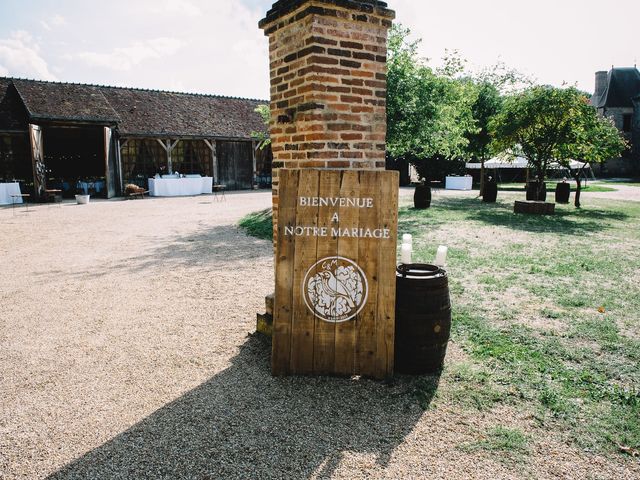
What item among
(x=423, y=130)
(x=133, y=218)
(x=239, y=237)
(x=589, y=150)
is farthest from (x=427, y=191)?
(x=133, y=218)

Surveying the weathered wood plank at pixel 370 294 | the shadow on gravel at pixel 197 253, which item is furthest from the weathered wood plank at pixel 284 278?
the shadow on gravel at pixel 197 253

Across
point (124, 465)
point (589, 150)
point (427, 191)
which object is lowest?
point (124, 465)

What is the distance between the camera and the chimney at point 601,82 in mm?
43719

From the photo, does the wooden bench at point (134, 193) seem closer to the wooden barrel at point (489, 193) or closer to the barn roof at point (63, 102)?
the barn roof at point (63, 102)

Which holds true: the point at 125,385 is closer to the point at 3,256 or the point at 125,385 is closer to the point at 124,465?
the point at 124,465

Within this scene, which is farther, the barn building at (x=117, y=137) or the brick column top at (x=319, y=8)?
the barn building at (x=117, y=137)

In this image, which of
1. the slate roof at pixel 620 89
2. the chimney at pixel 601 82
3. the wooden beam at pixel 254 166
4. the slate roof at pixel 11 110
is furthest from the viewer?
the chimney at pixel 601 82

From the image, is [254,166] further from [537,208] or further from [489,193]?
[537,208]

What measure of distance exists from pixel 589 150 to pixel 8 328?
54.9 feet

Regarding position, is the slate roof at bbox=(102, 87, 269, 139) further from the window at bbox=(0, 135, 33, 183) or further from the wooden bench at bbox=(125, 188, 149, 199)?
the window at bbox=(0, 135, 33, 183)

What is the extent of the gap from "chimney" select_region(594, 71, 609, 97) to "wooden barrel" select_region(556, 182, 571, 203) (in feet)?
109

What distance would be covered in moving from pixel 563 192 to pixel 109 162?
1963cm

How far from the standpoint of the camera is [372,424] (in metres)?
2.98

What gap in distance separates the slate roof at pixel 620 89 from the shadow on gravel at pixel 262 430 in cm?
4904
